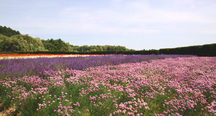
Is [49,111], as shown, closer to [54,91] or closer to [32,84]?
[54,91]

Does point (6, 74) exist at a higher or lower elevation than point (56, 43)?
lower

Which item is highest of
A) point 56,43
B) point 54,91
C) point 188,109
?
point 56,43

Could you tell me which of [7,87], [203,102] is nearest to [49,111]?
[7,87]

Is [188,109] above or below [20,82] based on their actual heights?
below

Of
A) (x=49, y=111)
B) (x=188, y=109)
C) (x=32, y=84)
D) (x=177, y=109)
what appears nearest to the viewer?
(x=49, y=111)

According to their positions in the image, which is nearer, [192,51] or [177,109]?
[177,109]

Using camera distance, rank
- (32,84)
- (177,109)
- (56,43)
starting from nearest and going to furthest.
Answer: (177,109)
(32,84)
(56,43)

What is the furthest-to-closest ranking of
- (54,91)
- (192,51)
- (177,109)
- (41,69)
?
(192,51), (41,69), (54,91), (177,109)

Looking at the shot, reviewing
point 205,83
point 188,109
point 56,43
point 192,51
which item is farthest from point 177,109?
point 56,43

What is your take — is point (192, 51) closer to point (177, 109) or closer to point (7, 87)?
point (177, 109)

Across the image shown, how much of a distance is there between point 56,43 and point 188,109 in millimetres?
86010

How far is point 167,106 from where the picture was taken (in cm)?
322

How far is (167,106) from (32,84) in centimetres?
389

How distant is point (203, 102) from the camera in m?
3.48
